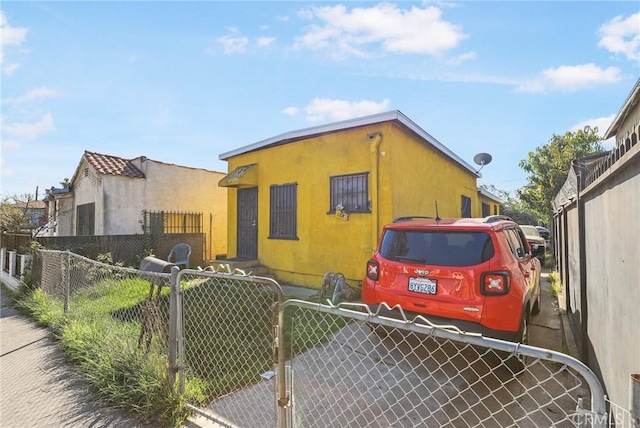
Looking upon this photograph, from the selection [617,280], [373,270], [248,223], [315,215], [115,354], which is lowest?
[115,354]

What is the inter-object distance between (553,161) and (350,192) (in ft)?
58.0

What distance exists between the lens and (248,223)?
34.9ft

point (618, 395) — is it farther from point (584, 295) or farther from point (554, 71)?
point (554, 71)

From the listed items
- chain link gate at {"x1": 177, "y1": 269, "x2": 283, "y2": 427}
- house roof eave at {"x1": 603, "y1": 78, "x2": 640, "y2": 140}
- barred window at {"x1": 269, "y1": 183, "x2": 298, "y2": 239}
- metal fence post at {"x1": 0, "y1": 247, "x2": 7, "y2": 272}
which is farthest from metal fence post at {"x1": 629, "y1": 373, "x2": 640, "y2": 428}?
metal fence post at {"x1": 0, "y1": 247, "x2": 7, "y2": 272}

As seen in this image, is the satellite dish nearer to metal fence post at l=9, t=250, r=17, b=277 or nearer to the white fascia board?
the white fascia board

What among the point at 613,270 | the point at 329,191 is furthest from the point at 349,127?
the point at 613,270

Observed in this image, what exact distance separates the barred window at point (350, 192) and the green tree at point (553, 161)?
53.7 feet

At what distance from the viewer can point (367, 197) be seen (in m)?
7.78

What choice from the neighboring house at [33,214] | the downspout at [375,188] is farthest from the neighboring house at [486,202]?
the neighboring house at [33,214]

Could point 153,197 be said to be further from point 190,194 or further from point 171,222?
point 190,194

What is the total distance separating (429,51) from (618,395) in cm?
629

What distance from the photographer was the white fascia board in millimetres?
7418

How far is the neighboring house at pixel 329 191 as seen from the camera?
7.62 meters

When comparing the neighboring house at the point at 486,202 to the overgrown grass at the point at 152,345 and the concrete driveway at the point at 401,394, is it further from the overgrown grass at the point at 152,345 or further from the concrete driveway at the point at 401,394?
the overgrown grass at the point at 152,345
